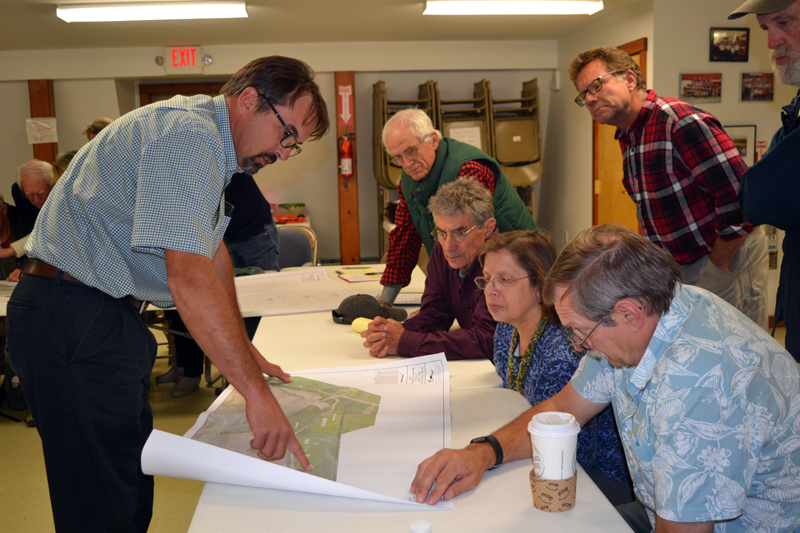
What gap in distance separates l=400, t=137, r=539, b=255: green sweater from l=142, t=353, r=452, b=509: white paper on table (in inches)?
43.2

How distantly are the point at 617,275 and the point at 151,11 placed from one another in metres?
4.85

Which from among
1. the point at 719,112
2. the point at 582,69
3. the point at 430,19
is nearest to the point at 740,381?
the point at 582,69

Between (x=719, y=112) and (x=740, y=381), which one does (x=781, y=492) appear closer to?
(x=740, y=381)

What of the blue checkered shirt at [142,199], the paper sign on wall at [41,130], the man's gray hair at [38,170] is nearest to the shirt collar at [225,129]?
the blue checkered shirt at [142,199]

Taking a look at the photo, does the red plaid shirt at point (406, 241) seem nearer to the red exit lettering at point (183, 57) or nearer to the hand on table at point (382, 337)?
the hand on table at point (382, 337)

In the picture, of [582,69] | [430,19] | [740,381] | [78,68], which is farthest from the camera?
[78,68]

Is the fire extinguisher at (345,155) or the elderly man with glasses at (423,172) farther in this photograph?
the fire extinguisher at (345,155)

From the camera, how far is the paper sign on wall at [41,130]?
261 inches

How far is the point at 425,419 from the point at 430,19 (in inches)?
188

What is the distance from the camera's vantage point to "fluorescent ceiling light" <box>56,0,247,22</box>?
4.70m

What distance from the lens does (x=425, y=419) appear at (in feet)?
4.79

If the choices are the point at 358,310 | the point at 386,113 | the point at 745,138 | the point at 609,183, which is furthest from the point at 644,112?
the point at 386,113

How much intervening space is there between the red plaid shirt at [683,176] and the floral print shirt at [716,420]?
1.46 m

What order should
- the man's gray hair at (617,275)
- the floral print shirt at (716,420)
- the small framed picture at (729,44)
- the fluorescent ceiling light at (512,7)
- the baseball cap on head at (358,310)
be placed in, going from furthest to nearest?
the fluorescent ceiling light at (512,7) < the small framed picture at (729,44) < the baseball cap on head at (358,310) < the man's gray hair at (617,275) < the floral print shirt at (716,420)
